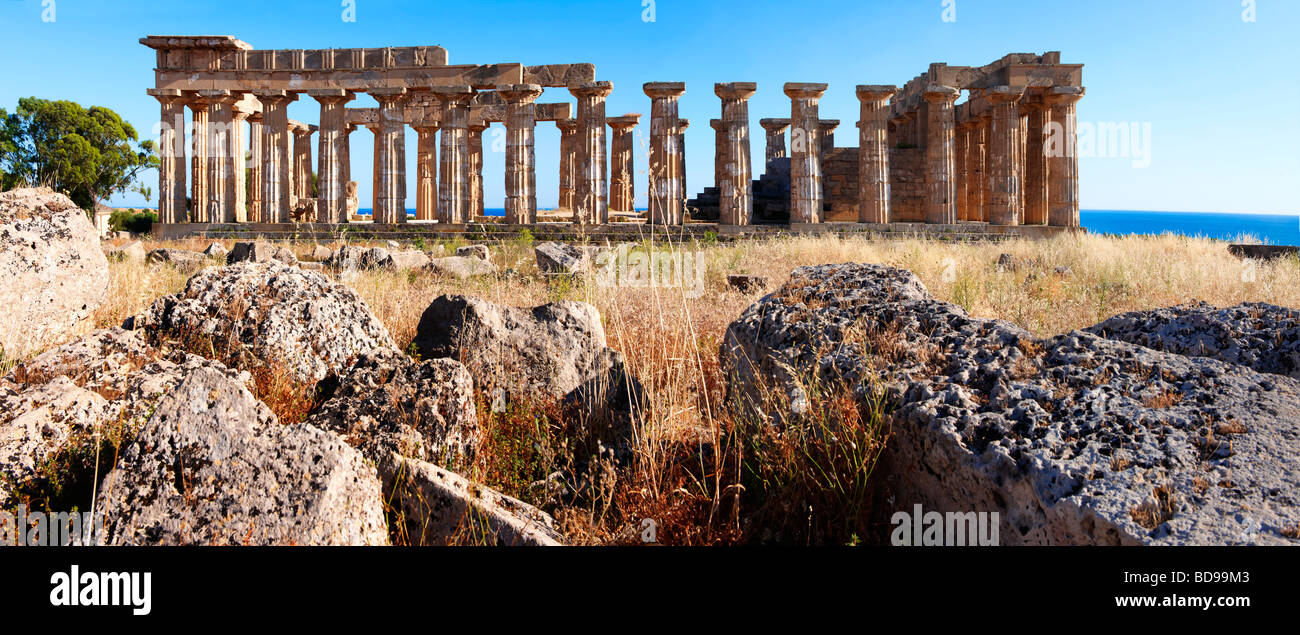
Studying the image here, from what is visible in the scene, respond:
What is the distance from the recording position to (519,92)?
24.0 metres

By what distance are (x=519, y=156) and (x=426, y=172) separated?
30.5 ft

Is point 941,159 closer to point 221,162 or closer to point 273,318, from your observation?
point 273,318

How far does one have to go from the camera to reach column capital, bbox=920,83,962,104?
76.8ft

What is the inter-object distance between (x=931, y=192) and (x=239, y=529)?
24837 millimetres

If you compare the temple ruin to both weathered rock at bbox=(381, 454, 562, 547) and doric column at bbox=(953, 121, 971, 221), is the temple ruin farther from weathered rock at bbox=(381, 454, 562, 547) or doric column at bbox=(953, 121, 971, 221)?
weathered rock at bbox=(381, 454, 562, 547)

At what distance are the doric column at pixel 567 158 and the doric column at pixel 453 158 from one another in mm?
7002

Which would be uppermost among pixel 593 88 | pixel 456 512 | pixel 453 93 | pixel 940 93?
pixel 593 88

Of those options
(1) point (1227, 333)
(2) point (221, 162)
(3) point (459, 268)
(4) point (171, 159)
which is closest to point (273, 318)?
(1) point (1227, 333)

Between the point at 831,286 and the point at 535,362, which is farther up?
the point at 831,286

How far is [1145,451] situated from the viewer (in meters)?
2.40

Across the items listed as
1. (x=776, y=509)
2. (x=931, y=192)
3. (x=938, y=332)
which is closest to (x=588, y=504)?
(x=776, y=509)

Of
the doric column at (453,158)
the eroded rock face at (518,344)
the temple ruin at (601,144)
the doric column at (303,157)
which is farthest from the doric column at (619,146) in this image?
the eroded rock face at (518,344)

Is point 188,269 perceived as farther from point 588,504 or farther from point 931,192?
point 931,192
